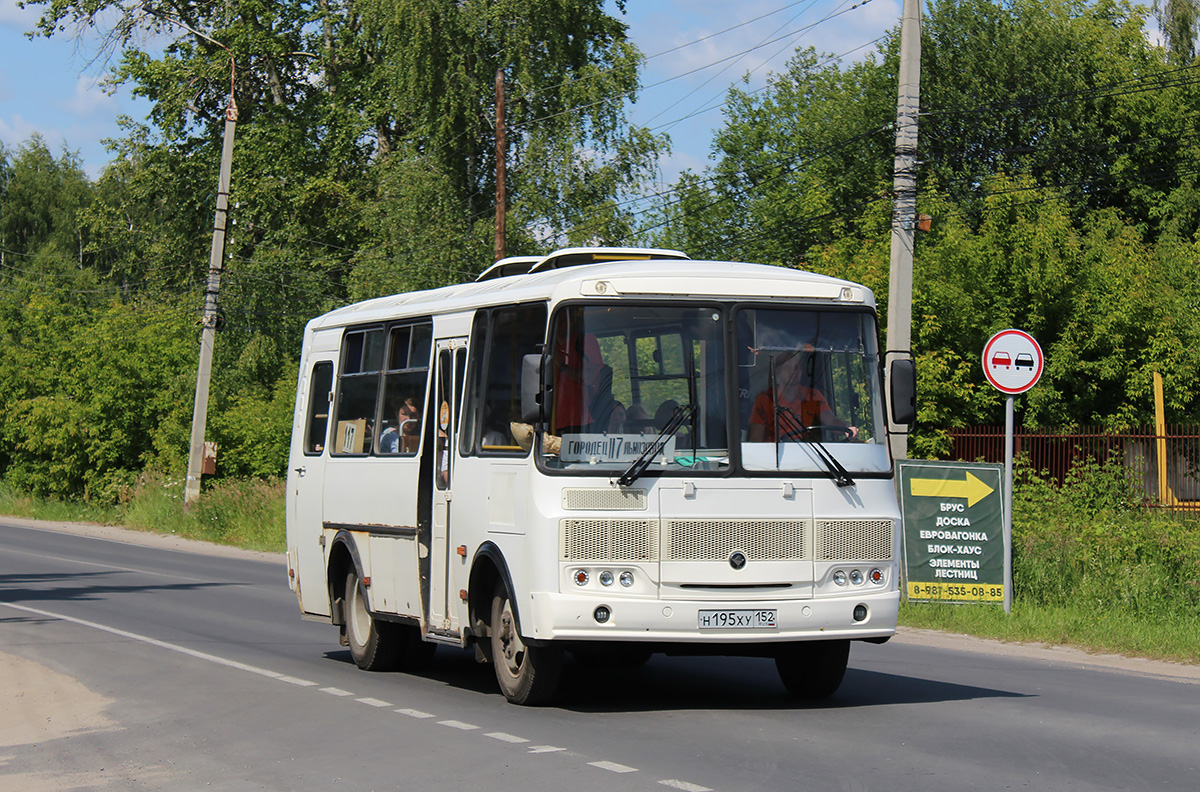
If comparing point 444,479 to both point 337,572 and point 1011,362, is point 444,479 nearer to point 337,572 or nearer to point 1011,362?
point 337,572

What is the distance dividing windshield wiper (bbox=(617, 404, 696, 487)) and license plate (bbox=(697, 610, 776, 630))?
0.97 meters

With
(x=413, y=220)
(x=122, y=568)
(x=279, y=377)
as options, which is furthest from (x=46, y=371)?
(x=122, y=568)

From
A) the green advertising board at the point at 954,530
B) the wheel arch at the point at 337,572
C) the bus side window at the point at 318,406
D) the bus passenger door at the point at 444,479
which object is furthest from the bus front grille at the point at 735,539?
the green advertising board at the point at 954,530

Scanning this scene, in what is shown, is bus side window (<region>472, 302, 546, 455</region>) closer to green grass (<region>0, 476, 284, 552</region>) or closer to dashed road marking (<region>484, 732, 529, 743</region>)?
dashed road marking (<region>484, 732, 529, 743</region>)

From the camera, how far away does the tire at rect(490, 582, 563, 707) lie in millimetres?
10258

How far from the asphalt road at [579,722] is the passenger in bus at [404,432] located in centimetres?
187

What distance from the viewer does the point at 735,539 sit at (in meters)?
9.97

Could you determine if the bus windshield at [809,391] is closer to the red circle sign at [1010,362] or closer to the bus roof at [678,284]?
the bus roof at [678,284]

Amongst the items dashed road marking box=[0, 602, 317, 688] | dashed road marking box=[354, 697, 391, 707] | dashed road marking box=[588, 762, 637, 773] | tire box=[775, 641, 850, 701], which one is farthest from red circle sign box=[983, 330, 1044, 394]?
dashed road marking box=[588, 762, 637, 773]

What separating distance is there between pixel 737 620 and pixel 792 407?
1477 mm

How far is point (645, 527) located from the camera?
984cm

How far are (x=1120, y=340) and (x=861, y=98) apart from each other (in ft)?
73.0

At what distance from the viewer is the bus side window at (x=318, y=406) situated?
1438 cm

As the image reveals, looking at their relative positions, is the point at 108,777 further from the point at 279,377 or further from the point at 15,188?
the point at 15,188
